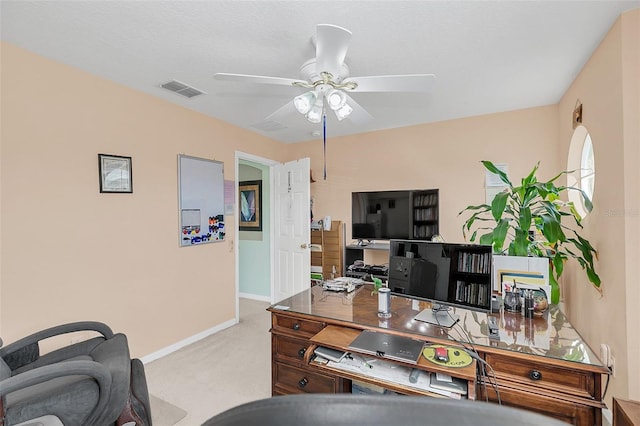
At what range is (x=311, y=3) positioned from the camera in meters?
1.55

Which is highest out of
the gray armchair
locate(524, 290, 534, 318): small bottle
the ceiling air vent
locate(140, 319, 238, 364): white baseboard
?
the ceiling air vent

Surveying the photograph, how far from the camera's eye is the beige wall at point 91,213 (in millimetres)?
1952

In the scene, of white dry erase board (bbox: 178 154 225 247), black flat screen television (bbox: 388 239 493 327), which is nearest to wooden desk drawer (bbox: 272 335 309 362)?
black flat screen television (bbox: 388 239 493 327)

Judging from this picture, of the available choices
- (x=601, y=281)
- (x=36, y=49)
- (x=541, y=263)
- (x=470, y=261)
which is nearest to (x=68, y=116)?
(x=36, y=49)

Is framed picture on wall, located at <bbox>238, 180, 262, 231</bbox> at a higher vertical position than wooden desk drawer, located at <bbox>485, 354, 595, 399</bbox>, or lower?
higher

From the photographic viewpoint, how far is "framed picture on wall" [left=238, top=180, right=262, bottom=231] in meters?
4.74

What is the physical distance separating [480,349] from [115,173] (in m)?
2.90

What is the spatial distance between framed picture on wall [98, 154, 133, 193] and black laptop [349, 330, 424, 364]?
7.68ft

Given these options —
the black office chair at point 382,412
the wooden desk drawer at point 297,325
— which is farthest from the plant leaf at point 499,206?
the black office chair at point 382,412

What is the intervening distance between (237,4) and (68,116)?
1661 millimetres

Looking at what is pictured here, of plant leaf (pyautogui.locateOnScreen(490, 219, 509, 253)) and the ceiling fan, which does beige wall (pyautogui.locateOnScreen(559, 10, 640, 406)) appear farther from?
the ceiling fan

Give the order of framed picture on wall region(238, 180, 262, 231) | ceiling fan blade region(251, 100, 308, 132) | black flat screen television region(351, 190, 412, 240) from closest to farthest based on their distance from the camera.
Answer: ceiling fan blade region(251, 100, 308, 132), black flat screen television region(351, 190, 412, 240), framed picture on wall region(238, 180, 262, 231)

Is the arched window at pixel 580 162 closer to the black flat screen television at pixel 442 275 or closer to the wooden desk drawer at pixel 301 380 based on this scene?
the black flat screen television at pixel 442 275

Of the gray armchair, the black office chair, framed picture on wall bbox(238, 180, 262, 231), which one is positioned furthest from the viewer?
framed picture on wall bbox(238, 180, 262, 231)
